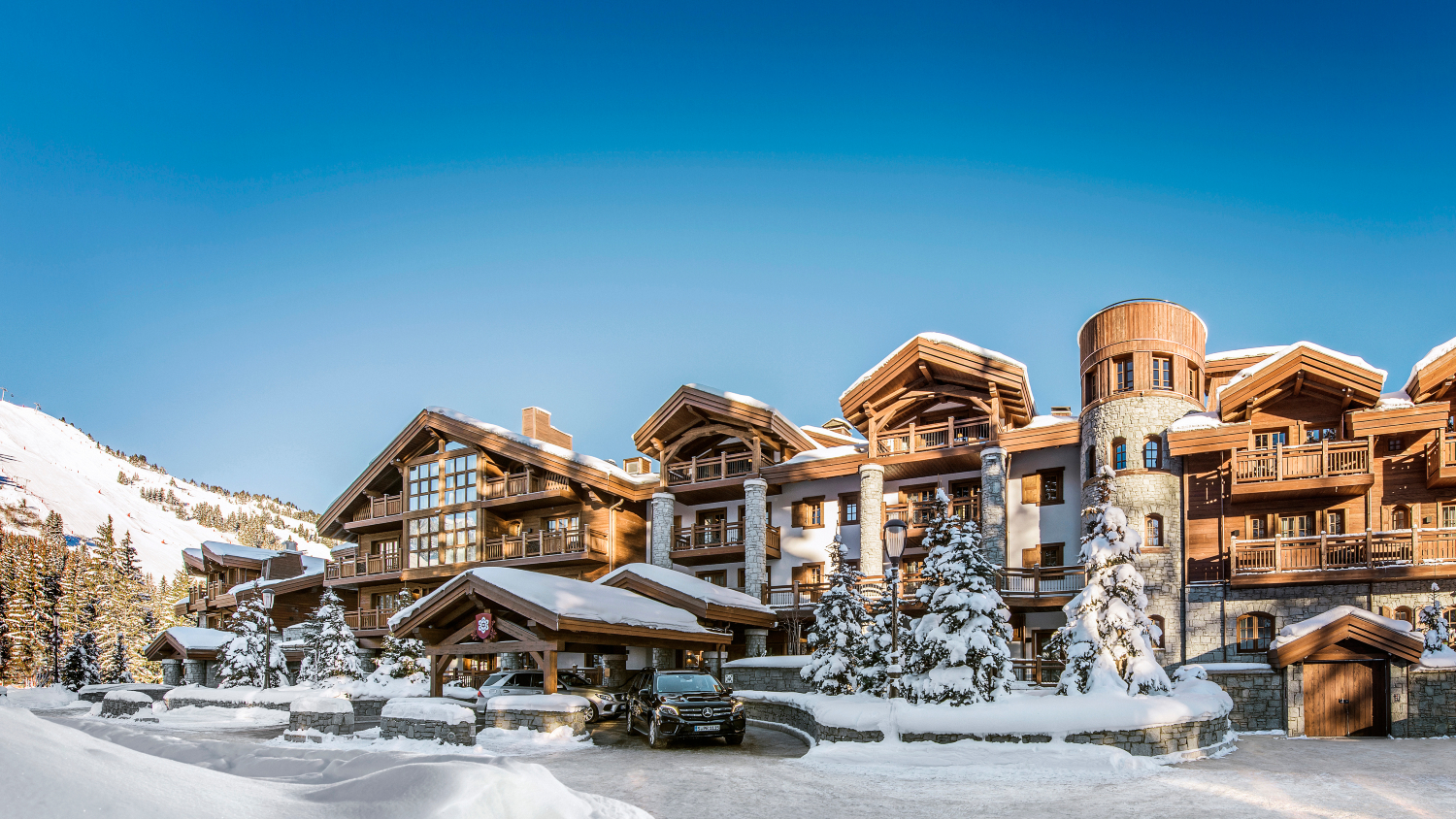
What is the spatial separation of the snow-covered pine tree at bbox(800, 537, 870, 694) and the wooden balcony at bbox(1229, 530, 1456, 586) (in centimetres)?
1142

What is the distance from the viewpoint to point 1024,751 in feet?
48.9

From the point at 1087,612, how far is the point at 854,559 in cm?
1535

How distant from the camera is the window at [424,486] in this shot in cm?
4234

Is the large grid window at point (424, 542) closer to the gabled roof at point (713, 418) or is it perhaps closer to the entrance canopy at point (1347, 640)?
the gabled roof at point (713, 418)

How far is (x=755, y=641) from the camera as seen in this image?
32.8 meters

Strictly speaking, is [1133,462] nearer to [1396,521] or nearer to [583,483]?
[1396,521]

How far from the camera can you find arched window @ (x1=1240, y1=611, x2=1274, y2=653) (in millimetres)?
26094

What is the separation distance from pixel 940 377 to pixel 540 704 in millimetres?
19474

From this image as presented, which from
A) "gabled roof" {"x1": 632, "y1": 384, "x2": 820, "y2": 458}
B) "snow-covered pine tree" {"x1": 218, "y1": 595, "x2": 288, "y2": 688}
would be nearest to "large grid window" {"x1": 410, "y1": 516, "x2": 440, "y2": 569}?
"snow-covered pine tree" {"x1": 218, "y1": 595, "x2": 288, "y2": 688}

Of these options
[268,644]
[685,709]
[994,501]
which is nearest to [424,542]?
[268,644]

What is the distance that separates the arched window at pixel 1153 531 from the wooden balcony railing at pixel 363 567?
31731mm

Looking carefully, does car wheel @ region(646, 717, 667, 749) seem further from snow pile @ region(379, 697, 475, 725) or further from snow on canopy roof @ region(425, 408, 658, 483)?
snow on canopy roof @ region(425, 408, 658, 483)

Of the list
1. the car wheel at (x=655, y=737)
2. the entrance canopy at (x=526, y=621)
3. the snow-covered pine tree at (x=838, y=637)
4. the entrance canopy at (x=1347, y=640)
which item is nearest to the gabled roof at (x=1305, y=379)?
the entrance canopy at (x=1347, y=640)

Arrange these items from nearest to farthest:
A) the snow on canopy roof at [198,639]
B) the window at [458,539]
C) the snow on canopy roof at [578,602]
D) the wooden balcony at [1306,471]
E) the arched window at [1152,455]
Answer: the snow on canopy roof at [578,602] → the wooden balcony at [1306,471] → the arched window at [1152,455] → the window at [458,539] → the snow on canopy roof at [198,639]
